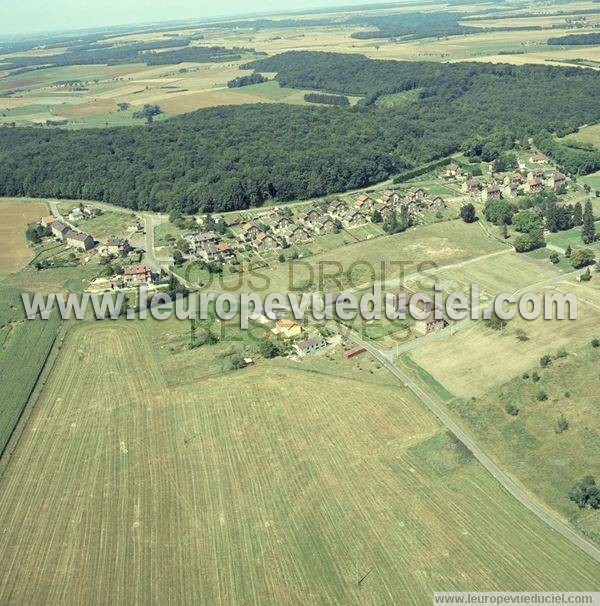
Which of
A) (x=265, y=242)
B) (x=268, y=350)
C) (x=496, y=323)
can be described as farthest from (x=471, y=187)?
(x=268, y=350)

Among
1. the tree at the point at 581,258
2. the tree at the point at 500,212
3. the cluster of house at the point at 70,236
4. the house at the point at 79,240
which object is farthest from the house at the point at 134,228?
the tree at the point at 581,258

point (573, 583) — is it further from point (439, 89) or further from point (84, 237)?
point (439, 89)

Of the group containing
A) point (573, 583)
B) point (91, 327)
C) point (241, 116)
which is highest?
point (241, 116)

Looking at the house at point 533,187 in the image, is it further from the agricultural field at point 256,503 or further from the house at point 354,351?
the agricultural field at point 256,503

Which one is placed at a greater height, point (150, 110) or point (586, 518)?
point (150, 110)

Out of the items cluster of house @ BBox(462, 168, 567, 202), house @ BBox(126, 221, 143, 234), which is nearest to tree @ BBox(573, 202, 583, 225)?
cluster of house @ BBox(462, 168, 567, 202)

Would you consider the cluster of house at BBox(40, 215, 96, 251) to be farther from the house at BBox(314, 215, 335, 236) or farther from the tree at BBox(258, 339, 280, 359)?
the tree at BBox(258, 339, 280, 359)

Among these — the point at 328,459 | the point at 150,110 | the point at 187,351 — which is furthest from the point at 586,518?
the point at 150,110
